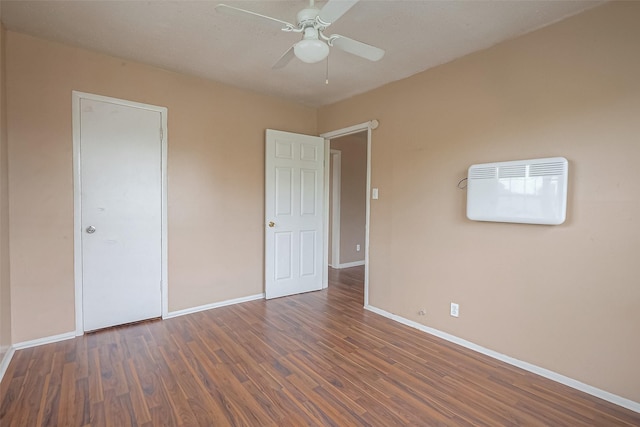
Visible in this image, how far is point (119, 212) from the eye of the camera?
9.31 feet

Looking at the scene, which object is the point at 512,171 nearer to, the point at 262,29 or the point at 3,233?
the point at 262,29

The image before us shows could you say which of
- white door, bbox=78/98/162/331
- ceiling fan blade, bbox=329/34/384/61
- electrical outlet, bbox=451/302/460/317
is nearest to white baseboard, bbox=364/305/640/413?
electrical outlet, bbox=451/302/460/317

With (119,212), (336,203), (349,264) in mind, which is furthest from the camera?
(349,264)

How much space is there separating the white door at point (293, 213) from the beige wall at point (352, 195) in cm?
159

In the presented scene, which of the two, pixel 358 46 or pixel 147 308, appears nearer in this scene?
pixel 358 46

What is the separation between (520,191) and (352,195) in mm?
3747

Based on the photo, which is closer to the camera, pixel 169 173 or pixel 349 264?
pixel 169 173

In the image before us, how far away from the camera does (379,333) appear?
9.39 feet

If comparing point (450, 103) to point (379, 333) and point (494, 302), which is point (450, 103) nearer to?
point (494, 302)

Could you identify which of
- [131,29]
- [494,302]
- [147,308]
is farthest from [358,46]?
[147,308]

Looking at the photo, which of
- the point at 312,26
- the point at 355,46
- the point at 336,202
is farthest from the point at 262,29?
the point at 336,202

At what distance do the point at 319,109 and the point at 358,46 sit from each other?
7.89 ft

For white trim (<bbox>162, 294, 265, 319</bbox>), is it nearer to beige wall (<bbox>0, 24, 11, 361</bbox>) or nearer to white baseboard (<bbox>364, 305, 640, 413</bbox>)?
beige wall (<bbox>0, 24, 11, 361</bbox>)

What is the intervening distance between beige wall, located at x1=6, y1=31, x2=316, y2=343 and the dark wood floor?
502 millimetres
